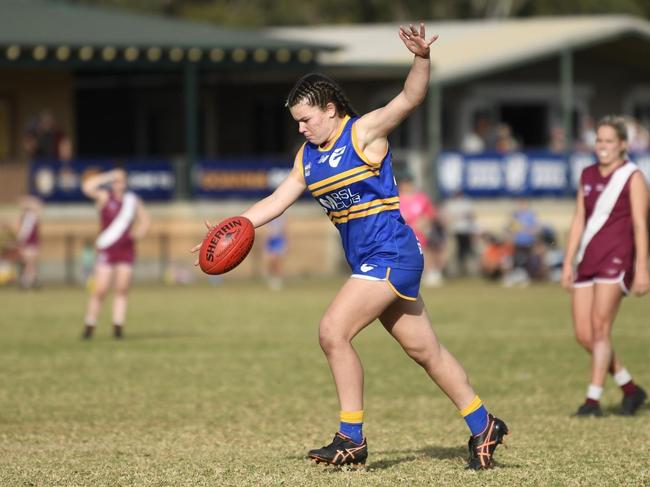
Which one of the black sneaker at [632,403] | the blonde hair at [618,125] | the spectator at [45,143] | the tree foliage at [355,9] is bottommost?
the black sneaker at [632,403]

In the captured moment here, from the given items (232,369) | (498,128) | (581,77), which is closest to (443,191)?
(498,128)

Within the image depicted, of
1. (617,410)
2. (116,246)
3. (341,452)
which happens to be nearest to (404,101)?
(341,452)

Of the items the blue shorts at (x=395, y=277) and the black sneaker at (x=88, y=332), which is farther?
the black sneaker at (x=88, y=332)

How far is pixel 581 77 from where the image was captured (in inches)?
1544

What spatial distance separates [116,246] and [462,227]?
1465cm

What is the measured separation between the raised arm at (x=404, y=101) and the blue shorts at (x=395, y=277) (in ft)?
2.00

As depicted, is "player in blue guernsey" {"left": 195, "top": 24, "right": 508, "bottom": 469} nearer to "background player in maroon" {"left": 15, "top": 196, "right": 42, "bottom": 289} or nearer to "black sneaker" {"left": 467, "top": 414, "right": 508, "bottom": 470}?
"black sneaker" {"left": 467, "top": 414, "right": 508, "bottom": 470}

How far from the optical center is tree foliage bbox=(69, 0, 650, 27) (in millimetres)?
58688

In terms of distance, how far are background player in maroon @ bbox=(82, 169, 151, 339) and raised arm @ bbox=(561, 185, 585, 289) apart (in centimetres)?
775

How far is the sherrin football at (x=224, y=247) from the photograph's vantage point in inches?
319

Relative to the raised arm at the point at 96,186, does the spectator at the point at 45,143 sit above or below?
above

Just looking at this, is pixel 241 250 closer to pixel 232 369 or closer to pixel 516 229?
pixel 232 369

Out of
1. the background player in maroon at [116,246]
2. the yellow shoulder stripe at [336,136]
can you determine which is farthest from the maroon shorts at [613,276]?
the background player in maroon at [116,246]

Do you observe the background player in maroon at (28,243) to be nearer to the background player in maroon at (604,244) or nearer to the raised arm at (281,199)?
the background player in maroon at (604,244)
